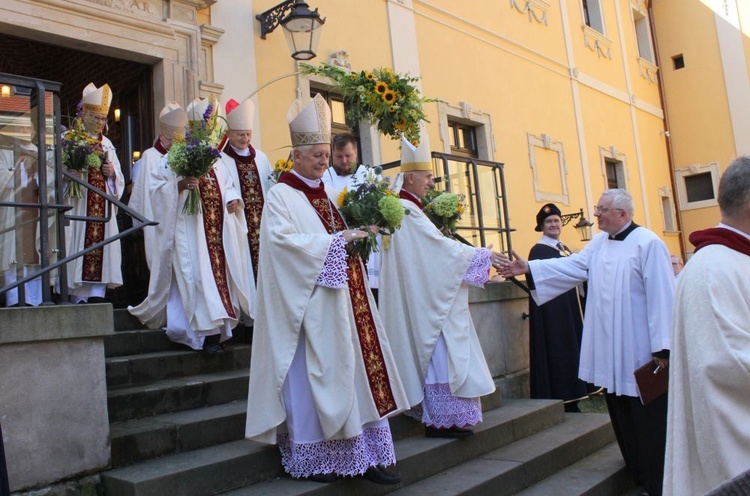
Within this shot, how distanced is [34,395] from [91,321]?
45 centimetres

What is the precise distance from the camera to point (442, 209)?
5461 mm

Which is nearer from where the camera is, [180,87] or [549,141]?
[180,87]

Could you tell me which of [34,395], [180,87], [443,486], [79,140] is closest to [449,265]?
[443,486]

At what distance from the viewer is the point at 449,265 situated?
16.8 ft

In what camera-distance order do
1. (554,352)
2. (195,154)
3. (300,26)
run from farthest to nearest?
(300,26), (554,352), (195,154)

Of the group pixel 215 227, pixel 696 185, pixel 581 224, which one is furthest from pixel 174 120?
pixel 696 185

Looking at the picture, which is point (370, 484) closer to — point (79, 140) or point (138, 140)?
point (79, 140)

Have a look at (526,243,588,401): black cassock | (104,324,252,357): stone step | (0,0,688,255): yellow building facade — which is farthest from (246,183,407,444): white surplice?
(0,0,688,255): yellow building facade

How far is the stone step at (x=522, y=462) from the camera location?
4250mm

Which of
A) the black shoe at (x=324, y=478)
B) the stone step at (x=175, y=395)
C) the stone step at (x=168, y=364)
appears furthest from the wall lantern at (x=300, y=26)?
the black shoe at (x=324, y=478)

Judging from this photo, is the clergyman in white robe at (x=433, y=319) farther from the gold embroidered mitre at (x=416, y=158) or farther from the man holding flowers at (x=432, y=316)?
the gold embroidered mitre at (x=416, y=158)

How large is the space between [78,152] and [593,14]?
1339cm

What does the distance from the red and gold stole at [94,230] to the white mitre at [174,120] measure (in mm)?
653

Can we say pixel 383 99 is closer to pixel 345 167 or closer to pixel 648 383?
pixel 345 167
